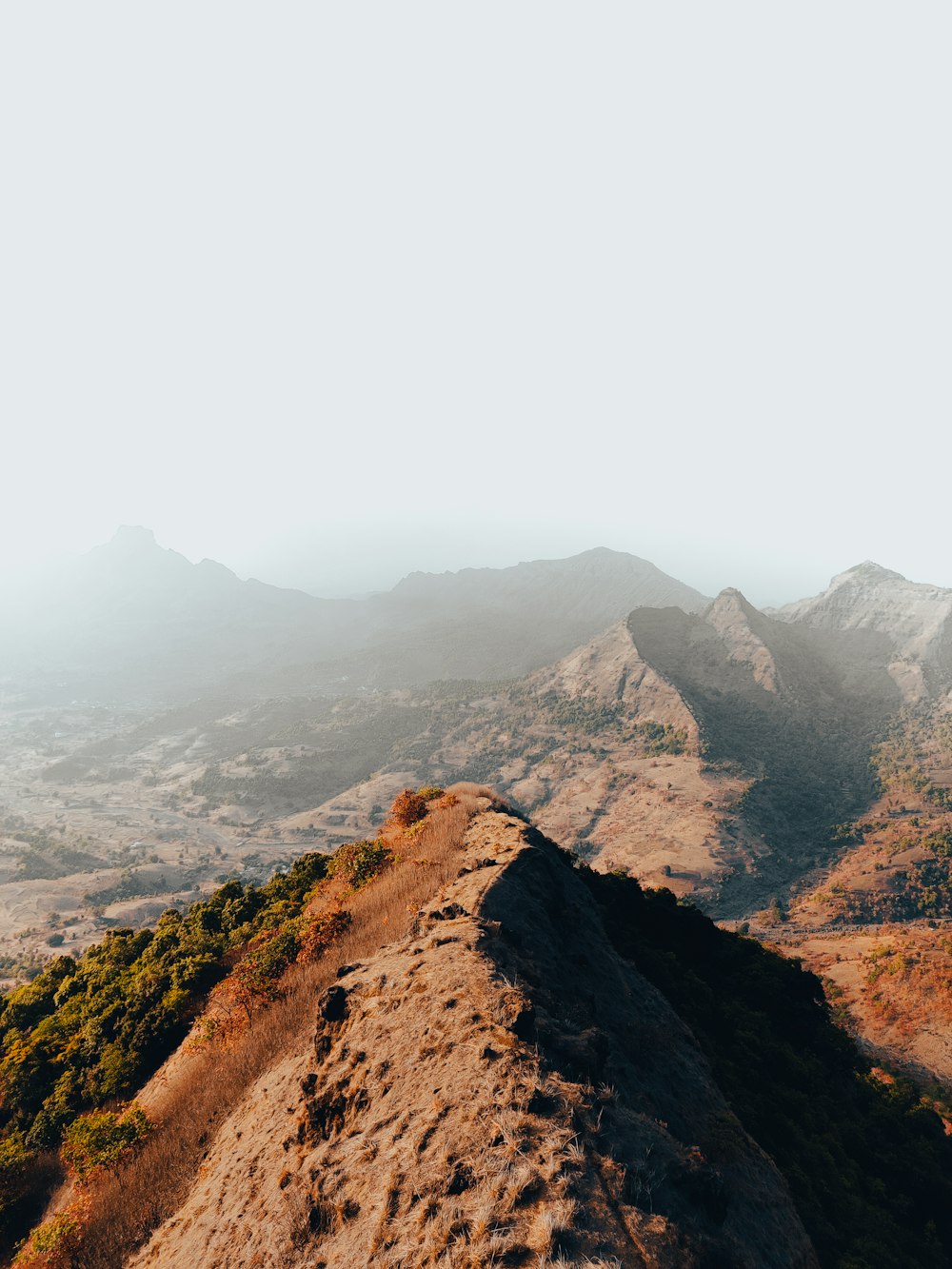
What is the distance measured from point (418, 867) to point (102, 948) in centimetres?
1993

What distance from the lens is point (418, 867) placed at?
18.2 m

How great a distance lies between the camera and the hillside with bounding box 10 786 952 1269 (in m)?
6.93

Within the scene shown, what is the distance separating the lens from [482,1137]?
7609 millimetres

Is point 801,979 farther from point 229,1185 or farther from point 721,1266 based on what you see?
point 229,1185

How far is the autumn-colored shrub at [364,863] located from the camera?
64.8 feet

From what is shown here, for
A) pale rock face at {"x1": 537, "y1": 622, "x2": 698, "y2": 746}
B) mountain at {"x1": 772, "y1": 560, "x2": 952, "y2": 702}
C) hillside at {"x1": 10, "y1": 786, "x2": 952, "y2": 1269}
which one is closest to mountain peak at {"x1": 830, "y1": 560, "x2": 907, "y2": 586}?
mountain at {"x1": 772, "y1": 560, "x2": 952, "y2": 702}

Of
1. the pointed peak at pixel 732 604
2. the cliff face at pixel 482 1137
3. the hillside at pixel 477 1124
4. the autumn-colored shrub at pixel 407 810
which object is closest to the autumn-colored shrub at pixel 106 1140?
the hillside at pixel 477 1124

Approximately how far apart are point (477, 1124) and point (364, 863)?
13127mm

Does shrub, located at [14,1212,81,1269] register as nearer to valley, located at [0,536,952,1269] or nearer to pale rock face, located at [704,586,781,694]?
valley, located at [0,536,952,1269]

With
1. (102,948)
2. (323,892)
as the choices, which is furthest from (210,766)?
(323,892)

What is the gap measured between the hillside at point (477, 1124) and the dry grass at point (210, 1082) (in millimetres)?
48

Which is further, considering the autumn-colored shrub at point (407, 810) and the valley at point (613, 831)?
the autumn-colored shrub at point (407, 810)

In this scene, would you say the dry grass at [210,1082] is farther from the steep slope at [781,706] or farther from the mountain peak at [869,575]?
the mountain peak at [869,575]

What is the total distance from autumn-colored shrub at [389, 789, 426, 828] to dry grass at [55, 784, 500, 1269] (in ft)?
16.5
